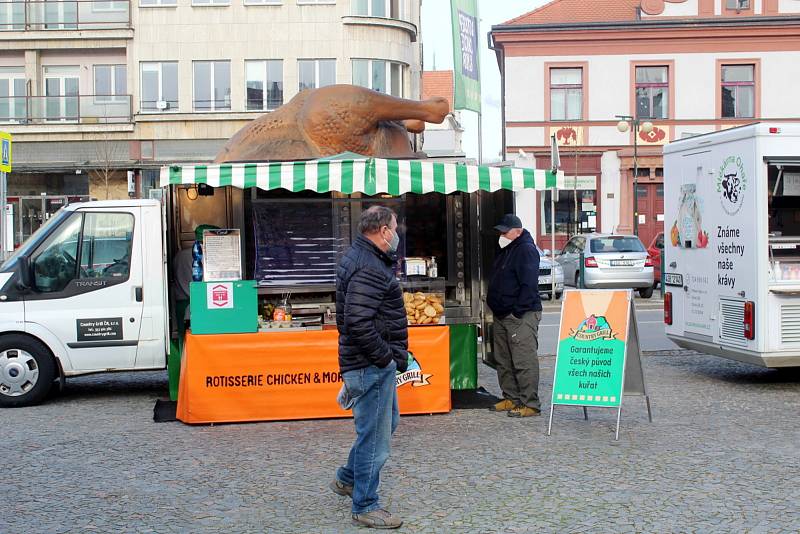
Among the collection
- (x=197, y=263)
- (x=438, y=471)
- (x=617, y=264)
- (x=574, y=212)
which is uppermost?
(x=574, y=212)

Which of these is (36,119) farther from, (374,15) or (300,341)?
(300,341)

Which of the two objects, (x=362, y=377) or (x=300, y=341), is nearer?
(x=362, y=377)

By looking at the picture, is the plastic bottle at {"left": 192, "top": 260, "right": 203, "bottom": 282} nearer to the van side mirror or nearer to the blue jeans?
the van side mirror

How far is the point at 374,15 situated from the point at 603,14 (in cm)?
1008

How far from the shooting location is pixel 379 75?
3541 cm

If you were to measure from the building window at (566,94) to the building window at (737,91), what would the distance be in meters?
5.84

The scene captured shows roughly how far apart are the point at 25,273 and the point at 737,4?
3566cm

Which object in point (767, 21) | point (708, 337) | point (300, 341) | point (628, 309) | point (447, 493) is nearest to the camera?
Answer: point (447, 493)

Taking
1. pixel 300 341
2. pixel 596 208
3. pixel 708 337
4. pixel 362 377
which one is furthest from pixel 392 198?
pixel 596 208

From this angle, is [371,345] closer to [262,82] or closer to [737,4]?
[262,82]

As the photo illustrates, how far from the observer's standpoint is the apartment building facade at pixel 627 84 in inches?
1502

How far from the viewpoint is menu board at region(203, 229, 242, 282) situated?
9133mm

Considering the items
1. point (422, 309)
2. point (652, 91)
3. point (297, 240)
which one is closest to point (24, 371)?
point (297, 240)

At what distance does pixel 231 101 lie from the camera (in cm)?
3466
